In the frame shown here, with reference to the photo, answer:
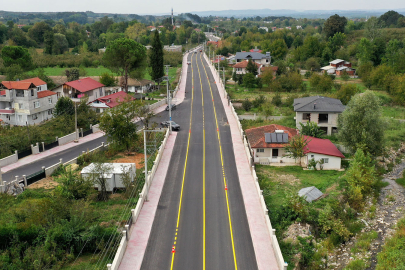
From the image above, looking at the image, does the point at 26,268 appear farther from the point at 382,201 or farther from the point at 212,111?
the point at 212,111

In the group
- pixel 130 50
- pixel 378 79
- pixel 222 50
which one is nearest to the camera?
pixel 130 50

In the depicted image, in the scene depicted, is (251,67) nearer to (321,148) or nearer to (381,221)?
(321,148)

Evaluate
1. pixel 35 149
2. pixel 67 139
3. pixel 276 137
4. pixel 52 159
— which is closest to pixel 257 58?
pixel 276 137

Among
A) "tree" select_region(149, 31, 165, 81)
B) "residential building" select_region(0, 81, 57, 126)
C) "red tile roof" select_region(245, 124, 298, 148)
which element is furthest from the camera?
"tree" select_region(149, 31, 165, 81)

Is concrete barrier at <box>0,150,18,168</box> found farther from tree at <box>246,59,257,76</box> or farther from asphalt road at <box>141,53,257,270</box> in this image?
tree at <box>246,59,257,76</box>

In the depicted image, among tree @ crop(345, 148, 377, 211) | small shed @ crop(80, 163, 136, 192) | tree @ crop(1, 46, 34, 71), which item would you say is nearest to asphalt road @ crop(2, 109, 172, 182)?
small shed @ crop(80, 163, 136, 192)

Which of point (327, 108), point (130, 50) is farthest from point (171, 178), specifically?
point (130, 50)
